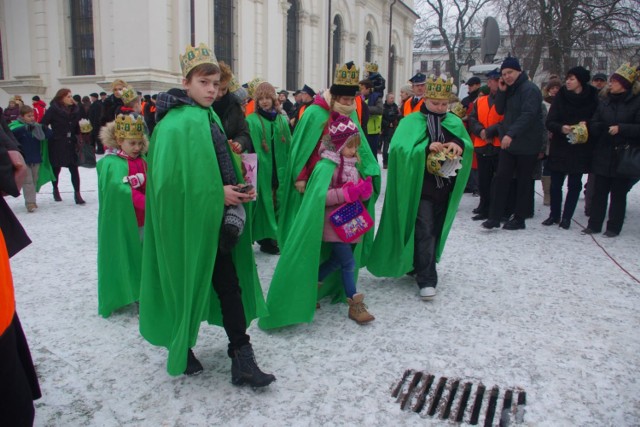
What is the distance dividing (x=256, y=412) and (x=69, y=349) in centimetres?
149

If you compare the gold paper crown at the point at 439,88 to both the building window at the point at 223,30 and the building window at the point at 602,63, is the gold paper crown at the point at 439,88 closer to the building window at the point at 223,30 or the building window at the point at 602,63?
the building window at the point at 223,30

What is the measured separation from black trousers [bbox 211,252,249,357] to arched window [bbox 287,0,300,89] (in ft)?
72.5

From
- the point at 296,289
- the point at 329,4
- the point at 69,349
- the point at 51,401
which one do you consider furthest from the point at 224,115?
the point at 329,4

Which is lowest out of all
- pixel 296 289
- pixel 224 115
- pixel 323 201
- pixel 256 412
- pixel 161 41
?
pixel 256 412

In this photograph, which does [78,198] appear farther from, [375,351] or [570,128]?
[570,128]

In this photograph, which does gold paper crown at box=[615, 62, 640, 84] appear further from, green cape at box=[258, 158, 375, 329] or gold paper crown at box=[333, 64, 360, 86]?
green cape at box=[258, 158, 375, 329]

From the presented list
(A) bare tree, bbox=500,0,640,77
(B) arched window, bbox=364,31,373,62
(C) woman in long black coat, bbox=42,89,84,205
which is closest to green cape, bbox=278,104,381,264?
(C) woman in long black coat, bbox=42,89,84,205

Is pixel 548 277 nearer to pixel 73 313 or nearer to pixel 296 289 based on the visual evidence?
pixel 296 289

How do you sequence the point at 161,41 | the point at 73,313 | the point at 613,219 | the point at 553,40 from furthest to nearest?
the point at 553,40, the point at 161,41, the point at 613,219, the point at 73,313

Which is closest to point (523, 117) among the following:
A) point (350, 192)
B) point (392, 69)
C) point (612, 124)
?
point (612, 124)

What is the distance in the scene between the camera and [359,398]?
9.50 feet

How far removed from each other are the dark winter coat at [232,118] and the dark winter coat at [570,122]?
4182mm

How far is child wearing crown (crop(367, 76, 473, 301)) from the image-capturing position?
14.3ft

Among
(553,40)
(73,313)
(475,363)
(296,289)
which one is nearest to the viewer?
(475,363)
